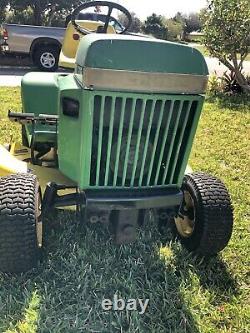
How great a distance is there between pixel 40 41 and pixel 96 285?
10.3m

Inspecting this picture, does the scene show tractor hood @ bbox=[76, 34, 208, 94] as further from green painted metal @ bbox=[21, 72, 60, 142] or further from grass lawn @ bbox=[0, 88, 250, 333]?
green painted metal @ bbox=[21, 72, 60, 142]

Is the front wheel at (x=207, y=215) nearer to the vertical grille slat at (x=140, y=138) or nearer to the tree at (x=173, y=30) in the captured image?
the vertical grille slat at (x=140, y=138)

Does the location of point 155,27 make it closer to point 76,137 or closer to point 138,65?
point 76,137

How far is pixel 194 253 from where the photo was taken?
302 cm

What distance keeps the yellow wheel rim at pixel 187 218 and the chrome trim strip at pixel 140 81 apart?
1.01m

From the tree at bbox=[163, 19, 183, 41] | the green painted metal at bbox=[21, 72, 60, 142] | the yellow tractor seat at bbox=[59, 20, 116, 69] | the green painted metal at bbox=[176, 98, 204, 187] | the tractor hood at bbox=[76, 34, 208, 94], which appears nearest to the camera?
the tractor hood at bbox=[76, 34, 208, 94]

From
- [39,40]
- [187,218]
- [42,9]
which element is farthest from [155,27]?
[187,218]

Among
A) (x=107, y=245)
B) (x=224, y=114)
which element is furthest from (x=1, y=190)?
(x=224, y=114)

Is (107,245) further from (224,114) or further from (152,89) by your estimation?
(224,114)

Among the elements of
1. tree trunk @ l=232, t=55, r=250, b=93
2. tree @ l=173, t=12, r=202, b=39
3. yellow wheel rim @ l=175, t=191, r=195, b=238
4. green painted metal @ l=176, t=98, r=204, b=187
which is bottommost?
tree @ l=173, t=12, r=202, b=39

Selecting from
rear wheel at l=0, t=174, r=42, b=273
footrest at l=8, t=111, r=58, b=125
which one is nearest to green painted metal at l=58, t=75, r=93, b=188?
rear wheel at l=0, t=174, r=42, b=273

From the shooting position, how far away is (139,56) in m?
2.20

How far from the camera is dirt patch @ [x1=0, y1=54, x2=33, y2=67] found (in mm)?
13250

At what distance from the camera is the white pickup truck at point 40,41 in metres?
11.7
